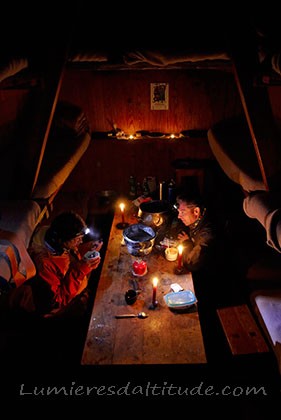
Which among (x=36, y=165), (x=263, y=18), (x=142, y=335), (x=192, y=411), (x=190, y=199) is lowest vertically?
(x=192, y=411)

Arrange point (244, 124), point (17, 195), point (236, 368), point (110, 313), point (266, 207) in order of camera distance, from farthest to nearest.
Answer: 1. point (244, 124)
2. point (236, 368)
3. point (110, 313)
4. point (17, 195)
5. point (266, 207)

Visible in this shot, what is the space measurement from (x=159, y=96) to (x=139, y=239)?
343cm

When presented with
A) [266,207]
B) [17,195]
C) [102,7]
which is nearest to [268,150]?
[266,207]

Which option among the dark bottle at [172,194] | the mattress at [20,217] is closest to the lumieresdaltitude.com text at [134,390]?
the mattress at [20,217]

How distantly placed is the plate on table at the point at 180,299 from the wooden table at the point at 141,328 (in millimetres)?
87

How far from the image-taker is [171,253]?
4.61 meters

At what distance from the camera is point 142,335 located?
3619mm

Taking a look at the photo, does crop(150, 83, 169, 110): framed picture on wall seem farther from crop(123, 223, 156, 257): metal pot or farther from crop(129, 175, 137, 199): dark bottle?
crop(123, 223, 156, 257): metal pot

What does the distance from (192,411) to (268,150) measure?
3.37 m

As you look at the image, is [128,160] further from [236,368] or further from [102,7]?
[236,368]

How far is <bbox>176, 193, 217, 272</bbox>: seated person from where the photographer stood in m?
4.64

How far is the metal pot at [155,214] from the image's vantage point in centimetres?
521

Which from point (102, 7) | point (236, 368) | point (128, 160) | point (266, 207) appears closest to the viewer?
point (266, 207)

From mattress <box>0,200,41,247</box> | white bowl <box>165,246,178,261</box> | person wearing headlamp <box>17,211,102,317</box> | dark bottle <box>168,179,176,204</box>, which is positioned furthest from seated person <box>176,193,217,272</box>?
mattress <box>0,200,41,247</box>
